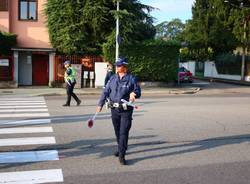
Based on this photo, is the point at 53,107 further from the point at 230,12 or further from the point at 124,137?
the point at 230,12

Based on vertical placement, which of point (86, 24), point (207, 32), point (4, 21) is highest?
point (207, 32)

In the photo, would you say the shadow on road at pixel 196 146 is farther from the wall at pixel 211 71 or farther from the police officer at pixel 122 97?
the wall at pixel 211 71

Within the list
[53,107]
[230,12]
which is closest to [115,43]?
[53,107]

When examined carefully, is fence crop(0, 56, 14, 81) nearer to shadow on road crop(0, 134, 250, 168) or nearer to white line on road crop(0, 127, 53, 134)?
white line on road crop(0, 127, 53, 134)

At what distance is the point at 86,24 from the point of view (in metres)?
29.8

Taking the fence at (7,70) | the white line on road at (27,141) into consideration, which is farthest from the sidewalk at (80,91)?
the white line on road at (27,141)

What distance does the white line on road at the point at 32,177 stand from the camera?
265 inches

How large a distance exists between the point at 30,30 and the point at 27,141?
22.6 meters

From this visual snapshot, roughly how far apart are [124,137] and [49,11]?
77.0ft

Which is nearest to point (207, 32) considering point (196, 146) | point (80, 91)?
point (80, 91)

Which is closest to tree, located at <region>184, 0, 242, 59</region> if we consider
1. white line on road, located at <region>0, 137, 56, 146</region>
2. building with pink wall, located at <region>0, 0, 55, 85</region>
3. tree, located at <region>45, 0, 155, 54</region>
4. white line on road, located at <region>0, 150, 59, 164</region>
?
tree, located at <region>45, 0, 155, 54</region>

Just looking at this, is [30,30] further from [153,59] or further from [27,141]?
[27,141]

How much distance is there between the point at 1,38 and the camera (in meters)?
29.4

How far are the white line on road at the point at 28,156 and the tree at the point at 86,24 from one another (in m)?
20.6
